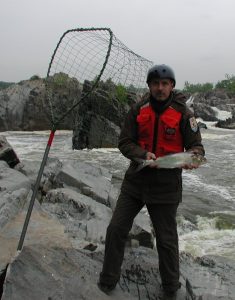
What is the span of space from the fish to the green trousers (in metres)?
0.43

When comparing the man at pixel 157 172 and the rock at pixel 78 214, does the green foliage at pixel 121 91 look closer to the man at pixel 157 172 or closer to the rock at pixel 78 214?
the rock at pixel 78 214

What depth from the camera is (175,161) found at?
13.1 ft

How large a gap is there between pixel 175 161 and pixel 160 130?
33 centimetres

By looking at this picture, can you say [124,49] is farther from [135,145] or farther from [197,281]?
[197,281]

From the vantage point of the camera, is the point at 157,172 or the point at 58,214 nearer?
the point at 157,172

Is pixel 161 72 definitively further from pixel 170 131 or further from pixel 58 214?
pixel 58 214

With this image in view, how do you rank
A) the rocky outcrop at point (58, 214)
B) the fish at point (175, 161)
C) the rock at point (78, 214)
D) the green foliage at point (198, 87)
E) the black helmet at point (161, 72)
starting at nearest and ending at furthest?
the fish at point (175, 161), the black helmet at point (161, 72), the rocky outcrop at point (58, 214), the rock at point (78, 214), the green foliage at point (198, 87)

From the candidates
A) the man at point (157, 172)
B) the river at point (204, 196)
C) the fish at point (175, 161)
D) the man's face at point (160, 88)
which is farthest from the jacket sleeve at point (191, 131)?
the river at point (204, 196)

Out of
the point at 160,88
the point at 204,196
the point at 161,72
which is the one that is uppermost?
the point at 161,72

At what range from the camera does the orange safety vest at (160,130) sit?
411cm

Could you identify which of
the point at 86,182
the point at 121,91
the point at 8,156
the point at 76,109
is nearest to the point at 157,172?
the point at 86,182

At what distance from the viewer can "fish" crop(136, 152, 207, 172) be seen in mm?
3980

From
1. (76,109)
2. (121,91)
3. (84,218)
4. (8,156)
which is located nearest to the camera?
(84,218)

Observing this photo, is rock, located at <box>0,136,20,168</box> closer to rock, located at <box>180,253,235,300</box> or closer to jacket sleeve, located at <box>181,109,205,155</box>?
rock, located at <box>180,253,235,300</box>
